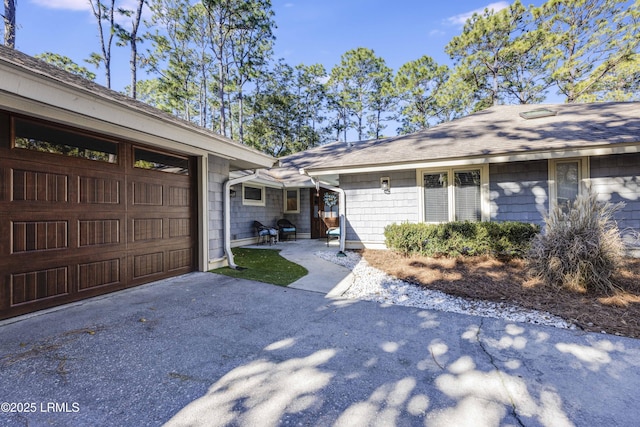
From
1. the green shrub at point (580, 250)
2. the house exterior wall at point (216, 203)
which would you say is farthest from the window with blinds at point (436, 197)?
the house exterior wall at point (216, 203)

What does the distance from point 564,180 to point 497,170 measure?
1.39 metres

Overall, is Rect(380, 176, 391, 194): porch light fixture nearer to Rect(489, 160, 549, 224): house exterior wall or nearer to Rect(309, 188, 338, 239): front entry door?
Rect(489, 160, 549, 224): house exterior wall

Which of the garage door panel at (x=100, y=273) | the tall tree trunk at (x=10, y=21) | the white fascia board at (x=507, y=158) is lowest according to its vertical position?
the garage door panel at (x=100, y=273)

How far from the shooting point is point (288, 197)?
12.4 metres

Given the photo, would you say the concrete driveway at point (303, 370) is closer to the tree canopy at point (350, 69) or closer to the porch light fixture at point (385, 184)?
the porch light fixture at point (385, 184)

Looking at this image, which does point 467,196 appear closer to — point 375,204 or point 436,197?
point 436,197

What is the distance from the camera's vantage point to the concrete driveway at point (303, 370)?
5.97 feet

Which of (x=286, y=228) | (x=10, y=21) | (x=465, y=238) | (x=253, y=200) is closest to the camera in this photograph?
(x=465, y=238)

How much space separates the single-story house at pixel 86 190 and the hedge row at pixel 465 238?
4654mm

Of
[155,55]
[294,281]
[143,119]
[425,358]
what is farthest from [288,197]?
[155,55]

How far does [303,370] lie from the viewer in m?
2.34

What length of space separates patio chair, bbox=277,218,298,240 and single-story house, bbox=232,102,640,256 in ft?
6.83

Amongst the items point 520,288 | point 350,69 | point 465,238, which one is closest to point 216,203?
point 465,238

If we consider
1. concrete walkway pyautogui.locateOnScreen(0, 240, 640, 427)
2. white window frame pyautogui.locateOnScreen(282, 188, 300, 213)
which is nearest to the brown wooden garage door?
concrete walkway pyautogui.locateOnScreen(0, 240, 640, 427)
